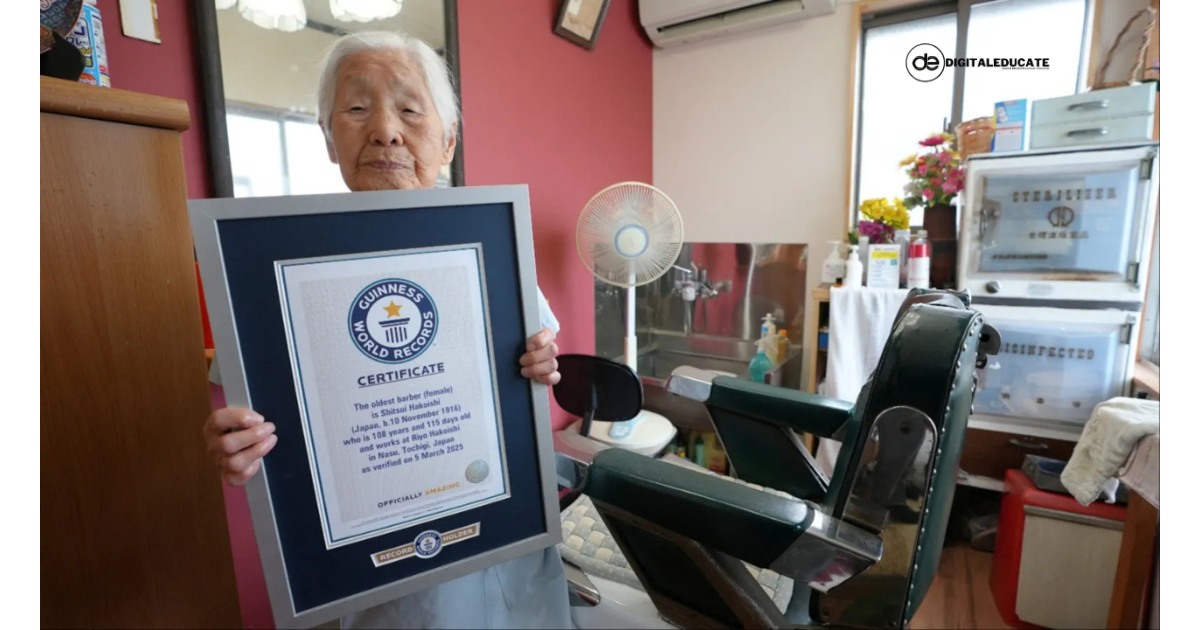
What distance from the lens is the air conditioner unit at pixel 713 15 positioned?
2.31 metres

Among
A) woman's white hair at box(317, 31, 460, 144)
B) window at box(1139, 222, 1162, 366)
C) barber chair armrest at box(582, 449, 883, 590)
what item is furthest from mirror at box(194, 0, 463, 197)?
window at box(1139, 222, 1162, 366)

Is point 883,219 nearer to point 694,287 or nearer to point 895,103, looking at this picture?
point 895,103

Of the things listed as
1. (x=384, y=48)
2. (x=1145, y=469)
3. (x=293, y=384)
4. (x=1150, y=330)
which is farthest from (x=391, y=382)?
(x=1150, y=330)

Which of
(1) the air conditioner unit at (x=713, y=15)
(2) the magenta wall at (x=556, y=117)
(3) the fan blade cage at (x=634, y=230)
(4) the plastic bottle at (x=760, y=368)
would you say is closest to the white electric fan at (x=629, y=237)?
(3) the fan blade cage at (x=634, y=230)

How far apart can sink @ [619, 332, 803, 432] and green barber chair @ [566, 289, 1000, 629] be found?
1476 mm

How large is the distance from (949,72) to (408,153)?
2479 mm

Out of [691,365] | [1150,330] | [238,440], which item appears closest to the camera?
[238,440]

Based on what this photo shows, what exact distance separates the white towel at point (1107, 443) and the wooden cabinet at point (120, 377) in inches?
78.9

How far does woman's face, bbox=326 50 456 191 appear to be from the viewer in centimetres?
93

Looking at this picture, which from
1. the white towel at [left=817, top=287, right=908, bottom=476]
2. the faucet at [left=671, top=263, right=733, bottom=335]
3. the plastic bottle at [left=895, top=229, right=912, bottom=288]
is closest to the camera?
the white towel at [left=817, top=287, right=908, bottom=476]

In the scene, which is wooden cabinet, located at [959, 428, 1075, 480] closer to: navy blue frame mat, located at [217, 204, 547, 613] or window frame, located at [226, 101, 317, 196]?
navy blue frame mat, located at [217, 204, 547, 613]

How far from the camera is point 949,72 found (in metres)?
2.28

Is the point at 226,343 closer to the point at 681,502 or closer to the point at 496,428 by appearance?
the point at 496,428

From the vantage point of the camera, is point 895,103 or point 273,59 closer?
point 273,59
